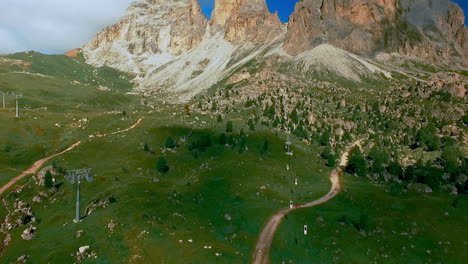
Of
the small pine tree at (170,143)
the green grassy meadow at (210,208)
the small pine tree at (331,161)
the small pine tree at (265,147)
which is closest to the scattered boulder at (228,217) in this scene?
the green grassy meadow at (210,208)

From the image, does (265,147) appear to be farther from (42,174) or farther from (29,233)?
(29,233)

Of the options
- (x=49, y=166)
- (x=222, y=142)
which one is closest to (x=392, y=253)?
(x=222, y=142)

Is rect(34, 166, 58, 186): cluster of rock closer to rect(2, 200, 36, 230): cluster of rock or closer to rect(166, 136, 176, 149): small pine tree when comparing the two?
rect(2, 200, 36, 230): cluster of rock

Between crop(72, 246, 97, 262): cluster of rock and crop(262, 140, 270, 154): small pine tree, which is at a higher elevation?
crop(262, 140, 270, 154): small pine tree

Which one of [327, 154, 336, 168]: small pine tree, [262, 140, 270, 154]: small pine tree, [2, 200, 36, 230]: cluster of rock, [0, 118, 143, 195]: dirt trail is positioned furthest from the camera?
[327, 154, 336, 168]: small pine tree

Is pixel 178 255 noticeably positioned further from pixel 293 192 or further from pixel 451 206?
pixel 451 206

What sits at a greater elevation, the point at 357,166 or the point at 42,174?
the point at 357,166

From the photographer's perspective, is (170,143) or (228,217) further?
(170,143)

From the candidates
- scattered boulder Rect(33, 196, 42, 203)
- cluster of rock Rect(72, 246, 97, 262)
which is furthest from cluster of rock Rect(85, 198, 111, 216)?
cluster of rock Rect(72, 246, 97, 262)

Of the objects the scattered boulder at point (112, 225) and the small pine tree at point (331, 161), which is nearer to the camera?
the scattered boulder at point (112, 225)

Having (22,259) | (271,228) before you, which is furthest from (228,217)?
(22,259)

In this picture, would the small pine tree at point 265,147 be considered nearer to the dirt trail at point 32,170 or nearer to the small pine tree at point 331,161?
the small pine tree at point 331,161
